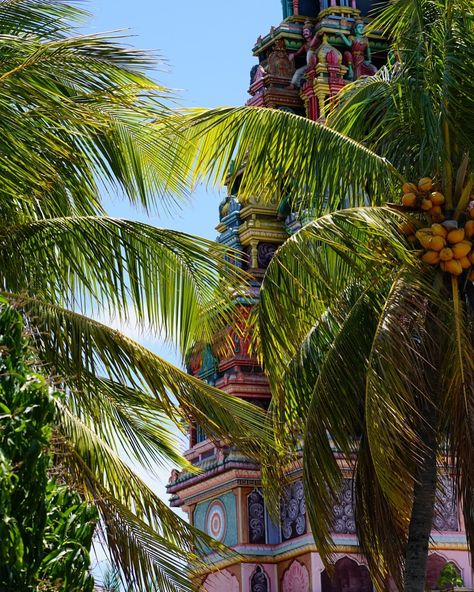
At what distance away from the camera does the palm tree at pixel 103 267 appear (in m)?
14.1

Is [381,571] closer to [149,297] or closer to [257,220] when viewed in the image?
[149,297]

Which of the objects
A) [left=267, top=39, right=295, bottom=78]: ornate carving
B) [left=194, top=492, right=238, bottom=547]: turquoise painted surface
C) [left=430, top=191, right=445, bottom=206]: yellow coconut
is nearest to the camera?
[left=430, top=191, right=445, bottom=206]: yellow coconut

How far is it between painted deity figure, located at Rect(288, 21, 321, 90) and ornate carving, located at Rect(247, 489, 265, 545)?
9379 millimetres

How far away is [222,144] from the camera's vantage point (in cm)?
1653

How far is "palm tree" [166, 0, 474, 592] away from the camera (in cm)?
1501

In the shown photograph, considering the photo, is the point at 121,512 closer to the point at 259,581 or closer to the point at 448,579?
the point at 448,579

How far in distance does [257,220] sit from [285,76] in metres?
3.68

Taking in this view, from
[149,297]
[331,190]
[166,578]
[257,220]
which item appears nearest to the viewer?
[166,578]

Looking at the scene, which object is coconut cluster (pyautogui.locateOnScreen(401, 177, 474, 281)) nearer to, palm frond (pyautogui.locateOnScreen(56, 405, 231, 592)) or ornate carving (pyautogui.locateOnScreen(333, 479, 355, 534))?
palm frond (pyautogui.locateOnScreen(56, 405, 231, 592))

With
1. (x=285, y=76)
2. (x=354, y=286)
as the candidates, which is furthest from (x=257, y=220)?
(x=354, y=286)

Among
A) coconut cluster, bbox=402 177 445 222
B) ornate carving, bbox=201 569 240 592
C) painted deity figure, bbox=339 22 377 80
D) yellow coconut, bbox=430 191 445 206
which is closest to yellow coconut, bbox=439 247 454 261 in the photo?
coconut cluster, bbox=402 177 445 222

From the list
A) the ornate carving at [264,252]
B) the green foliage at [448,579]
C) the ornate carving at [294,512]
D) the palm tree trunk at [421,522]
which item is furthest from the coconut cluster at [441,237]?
the ornate carving at [264,252]

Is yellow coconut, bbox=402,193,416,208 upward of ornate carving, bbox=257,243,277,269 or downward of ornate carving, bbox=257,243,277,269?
downward

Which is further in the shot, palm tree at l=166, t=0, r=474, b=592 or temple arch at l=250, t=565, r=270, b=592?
temple arch at l=250, t=565, r=270, b=592
